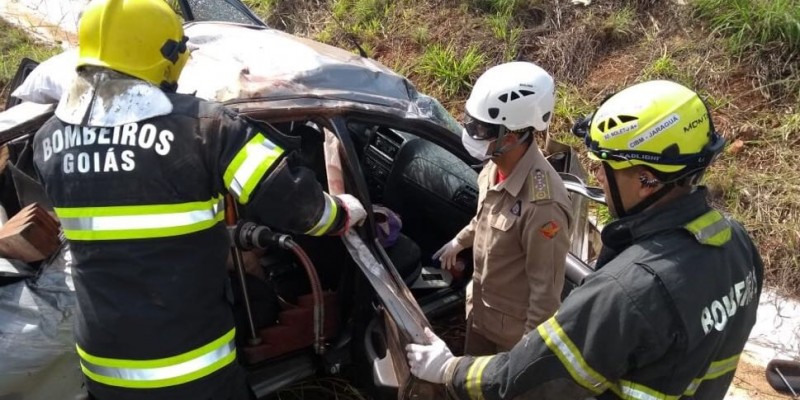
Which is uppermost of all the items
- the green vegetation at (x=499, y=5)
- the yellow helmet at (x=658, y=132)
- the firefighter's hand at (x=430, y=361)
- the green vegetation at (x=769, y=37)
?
the yellow helmet at (x=658, y=132)

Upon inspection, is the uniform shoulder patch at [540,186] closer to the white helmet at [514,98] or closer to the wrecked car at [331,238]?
the white helmet at [514,98]

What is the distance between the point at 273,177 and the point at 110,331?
0.69m

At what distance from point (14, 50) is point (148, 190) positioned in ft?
20.3

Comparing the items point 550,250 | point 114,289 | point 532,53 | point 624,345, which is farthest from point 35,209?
point 532,53

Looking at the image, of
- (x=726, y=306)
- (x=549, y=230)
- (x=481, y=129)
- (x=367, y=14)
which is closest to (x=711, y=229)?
(x=726, y=306)

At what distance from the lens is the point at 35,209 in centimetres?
261

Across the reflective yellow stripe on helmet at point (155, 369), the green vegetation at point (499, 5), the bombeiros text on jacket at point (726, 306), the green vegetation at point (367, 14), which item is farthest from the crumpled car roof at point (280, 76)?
the green vegetation at point (367, 14)

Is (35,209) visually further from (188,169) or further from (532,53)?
(532,53)

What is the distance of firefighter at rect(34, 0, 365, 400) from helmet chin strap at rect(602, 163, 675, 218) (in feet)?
2.87

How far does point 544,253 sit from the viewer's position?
8.07 feet

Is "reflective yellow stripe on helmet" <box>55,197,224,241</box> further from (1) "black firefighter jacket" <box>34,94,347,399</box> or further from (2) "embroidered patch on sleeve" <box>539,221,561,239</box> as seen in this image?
(2) "embroidered patch on sleeve" <box>539,221,561,239</box>

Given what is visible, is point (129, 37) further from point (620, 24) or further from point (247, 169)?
point (620, 24)

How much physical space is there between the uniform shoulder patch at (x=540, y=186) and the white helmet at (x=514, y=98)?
18 centimetres

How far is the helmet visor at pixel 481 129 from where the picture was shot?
256cm
